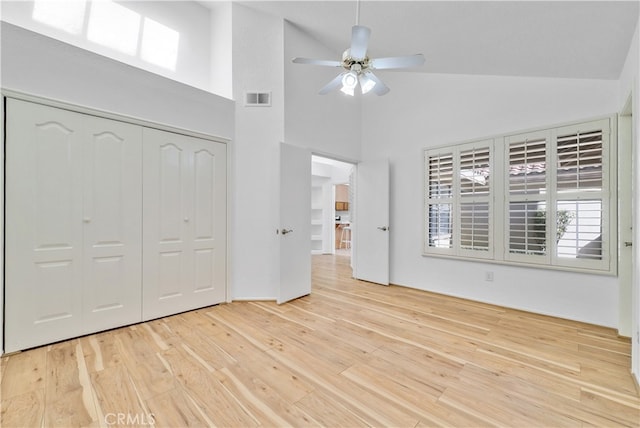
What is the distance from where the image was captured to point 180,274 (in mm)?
3219

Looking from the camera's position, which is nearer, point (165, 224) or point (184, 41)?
point (165, 224)

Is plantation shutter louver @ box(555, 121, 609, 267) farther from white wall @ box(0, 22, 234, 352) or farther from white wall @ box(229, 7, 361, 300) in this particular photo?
white wall @ box(0, 22, 234, 352)

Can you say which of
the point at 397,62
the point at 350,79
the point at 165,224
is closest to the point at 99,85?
the point at 165,224

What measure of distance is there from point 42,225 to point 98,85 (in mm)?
1383

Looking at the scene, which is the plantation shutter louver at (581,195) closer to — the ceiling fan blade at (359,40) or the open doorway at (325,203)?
the ceiling fan blade at (359,40)

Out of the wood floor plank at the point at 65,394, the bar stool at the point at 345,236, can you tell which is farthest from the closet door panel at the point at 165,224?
the bar stool at the point at 345,236

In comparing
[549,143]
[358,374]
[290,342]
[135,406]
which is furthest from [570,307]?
[135,406]

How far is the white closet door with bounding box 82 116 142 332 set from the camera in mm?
2617

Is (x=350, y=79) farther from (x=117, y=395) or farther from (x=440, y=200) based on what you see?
(x=117, y=395)

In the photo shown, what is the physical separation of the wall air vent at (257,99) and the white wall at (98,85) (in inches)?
12.5

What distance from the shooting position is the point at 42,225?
7.82 feet

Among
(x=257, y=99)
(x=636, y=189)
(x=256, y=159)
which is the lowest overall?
(x=636, y=189)

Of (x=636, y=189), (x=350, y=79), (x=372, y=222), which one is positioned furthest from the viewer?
(x=372, y=222)

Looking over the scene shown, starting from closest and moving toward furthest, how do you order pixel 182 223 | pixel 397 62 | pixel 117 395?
1. pixel 117 395
2. pixel 397 62
3. pixel 182 223
